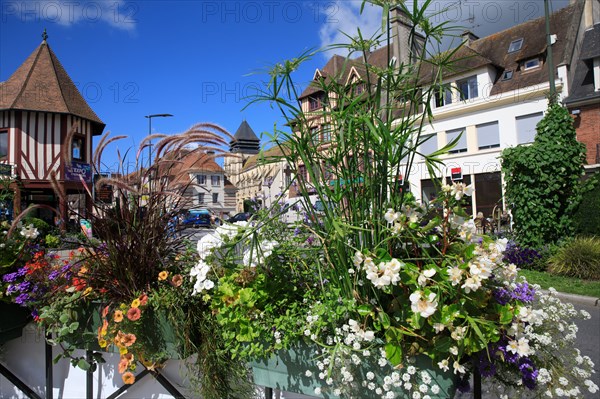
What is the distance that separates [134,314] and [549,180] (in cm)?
914

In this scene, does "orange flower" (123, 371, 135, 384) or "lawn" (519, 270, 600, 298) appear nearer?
"orange flower" (123, 371, 135, 384)

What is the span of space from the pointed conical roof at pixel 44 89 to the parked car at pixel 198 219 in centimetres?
1996

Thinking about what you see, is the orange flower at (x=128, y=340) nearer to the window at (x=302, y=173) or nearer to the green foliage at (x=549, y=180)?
the window at (x=302, y=173)

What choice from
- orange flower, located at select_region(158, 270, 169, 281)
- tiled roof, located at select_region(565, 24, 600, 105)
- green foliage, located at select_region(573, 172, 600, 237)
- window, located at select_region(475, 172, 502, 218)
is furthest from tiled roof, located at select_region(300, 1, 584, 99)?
orange flower, located at select_region(158, 270, 169, 281)

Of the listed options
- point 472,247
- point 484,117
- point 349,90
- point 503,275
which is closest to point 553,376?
point 503,275

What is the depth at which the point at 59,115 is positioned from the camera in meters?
19.2

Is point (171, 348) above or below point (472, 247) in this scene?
below

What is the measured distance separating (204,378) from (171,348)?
7.4 inches

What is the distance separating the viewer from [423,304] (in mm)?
1178

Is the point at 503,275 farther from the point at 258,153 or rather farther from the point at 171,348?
the point at 171,348

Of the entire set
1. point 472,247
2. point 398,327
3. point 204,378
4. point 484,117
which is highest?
point 484,117

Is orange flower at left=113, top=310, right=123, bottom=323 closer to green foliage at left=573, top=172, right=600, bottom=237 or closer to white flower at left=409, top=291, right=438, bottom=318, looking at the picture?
white flower at left=409, top=291, right=438, bottom=318

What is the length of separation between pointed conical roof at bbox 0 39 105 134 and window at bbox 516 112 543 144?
20.4m

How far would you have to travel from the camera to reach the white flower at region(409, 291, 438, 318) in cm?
116
